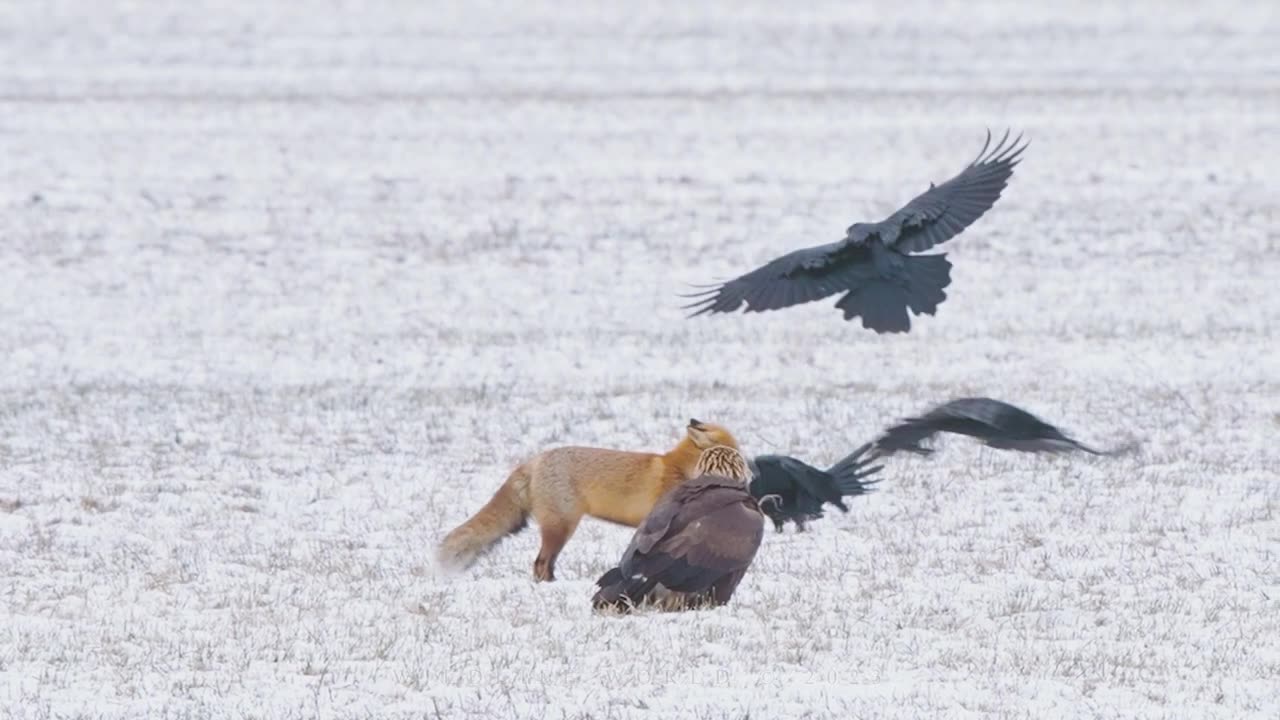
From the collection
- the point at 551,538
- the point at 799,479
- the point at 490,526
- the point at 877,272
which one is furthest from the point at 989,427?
the point at 490,526

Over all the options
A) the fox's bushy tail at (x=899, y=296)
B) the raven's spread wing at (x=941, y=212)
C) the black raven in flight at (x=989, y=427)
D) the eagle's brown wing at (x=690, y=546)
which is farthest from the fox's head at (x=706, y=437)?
the raven's spread wing at (x=941, y=212)

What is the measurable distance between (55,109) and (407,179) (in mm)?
6707

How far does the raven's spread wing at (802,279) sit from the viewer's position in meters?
8.52

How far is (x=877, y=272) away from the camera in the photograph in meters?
8.71

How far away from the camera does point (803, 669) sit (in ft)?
20.6

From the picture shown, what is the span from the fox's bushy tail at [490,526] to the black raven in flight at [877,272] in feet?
4.16

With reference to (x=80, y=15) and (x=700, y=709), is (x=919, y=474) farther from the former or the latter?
(x=80, y=15)

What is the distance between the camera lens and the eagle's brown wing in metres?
6.88

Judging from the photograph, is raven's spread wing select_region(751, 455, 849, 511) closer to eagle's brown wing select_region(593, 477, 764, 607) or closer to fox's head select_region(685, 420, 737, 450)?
fox's head select_region(685, 420, 737, 450)

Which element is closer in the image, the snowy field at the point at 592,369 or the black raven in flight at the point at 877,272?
the snowy field at the point at 592,369

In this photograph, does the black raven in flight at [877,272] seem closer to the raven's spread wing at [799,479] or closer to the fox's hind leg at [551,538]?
the raven's spread wing at [799,479]

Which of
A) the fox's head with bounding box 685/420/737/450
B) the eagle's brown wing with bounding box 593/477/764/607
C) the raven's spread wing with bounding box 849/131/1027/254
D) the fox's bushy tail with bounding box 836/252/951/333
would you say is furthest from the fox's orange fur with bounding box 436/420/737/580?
the raven's spread wing with bounding box 849/131/1027/254

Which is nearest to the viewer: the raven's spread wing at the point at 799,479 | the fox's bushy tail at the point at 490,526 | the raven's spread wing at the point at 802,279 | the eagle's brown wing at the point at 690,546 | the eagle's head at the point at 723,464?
the eagle's brown wing at the point at 690,546

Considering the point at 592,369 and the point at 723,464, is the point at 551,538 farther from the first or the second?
the point at 592,369
